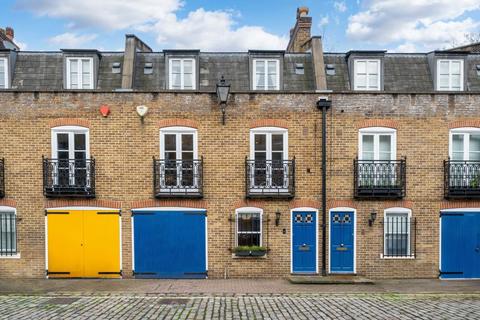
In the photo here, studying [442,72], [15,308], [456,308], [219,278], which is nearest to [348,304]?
[456,308]

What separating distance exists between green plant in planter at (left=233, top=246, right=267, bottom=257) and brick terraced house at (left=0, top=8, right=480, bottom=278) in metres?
0.05

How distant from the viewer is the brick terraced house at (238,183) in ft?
41.0

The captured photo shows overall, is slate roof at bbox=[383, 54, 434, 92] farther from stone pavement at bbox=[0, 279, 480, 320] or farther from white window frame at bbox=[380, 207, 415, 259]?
stone pavement at bbox=[0, 279, 480, 320]

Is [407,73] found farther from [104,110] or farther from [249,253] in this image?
[104,110]

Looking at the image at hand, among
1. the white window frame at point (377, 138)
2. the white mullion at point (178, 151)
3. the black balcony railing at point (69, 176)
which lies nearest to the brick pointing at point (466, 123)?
the white window frame at point (377, 138)

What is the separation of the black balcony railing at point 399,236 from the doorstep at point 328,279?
135cm

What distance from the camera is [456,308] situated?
31.3ft

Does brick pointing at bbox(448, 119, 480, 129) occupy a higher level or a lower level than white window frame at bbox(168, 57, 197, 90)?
lower

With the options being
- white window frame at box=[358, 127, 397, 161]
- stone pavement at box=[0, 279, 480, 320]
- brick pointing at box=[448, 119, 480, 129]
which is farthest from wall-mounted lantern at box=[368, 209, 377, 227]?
brick pointing at box=[448, 119, 480, 129]

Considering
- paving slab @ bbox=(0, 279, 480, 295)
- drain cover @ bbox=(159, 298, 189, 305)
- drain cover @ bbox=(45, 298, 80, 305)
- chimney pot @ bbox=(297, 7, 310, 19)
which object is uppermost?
chimney pot @ bbox=(297, 7, 310, 19)

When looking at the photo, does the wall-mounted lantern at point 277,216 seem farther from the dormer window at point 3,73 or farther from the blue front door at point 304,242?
the dormer window at point 3,73

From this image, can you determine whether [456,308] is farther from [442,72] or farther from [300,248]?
[442,72]

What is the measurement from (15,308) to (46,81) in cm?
784

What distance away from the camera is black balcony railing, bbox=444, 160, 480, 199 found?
497 inches
